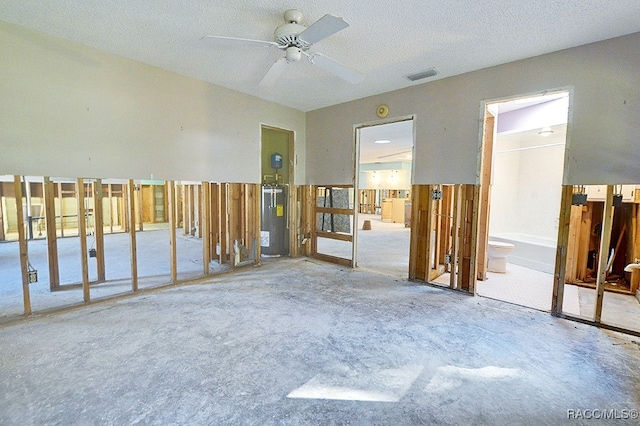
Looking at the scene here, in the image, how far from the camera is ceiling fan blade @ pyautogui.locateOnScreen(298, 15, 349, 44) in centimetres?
201

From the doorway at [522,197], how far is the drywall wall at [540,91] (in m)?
0.21

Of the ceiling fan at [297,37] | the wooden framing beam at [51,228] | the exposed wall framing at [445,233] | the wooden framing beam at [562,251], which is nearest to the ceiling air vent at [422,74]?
the ceiling fan at [297,37]

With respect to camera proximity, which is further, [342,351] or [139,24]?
[139,24]

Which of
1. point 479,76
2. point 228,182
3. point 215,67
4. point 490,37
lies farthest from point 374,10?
point 228,182

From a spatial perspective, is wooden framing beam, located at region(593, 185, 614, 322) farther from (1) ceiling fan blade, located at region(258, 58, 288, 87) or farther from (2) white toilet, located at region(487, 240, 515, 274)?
(1) ceiling fan blade, located at region(258, 58, 288, 87)

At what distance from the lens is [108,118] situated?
3.29 meters

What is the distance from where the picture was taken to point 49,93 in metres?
2.90

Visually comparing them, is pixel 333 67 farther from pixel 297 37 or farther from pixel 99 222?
pixel 99 222

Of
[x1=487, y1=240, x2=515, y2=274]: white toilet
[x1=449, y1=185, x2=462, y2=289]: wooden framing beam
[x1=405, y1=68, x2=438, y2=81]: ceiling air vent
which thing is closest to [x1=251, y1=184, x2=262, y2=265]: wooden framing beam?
[x1=405, y1=68, x2=438, y2=81]: ceiling air vent

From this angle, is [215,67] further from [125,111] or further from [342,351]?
[342,351]

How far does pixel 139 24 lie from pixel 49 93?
3.94 ft

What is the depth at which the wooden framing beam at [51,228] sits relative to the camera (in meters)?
3.16

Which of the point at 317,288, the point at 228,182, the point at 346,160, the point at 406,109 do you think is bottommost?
the point at 317,288

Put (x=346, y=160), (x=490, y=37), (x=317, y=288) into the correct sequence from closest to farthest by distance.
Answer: (x=490, y=37), (x=317, y=288), (x=346, y=160)
